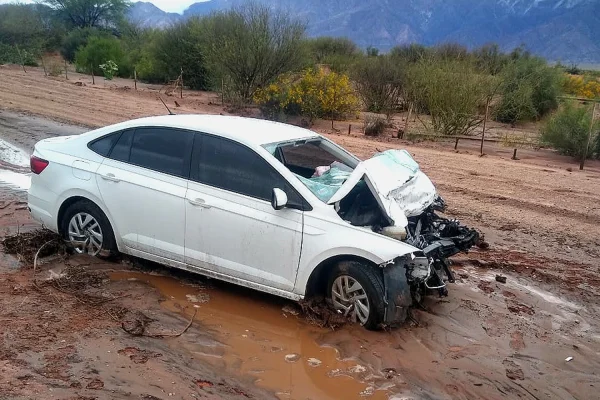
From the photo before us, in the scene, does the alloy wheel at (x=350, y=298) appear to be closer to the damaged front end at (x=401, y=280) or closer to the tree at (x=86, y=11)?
the damaged front end at (x=401, y=280)

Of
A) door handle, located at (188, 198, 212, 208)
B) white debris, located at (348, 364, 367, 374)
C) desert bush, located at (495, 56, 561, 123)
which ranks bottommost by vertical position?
white debris, located at (348, 364, 367, 374)

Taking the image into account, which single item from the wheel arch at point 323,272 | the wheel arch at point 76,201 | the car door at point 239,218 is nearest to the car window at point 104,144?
the wheel arch at point 76,201

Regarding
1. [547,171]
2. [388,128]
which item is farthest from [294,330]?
[388,128]

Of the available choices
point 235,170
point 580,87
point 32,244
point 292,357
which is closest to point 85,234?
point 32,244

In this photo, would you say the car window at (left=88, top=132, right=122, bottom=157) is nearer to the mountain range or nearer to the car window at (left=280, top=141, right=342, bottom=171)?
the car window at (left=280, top=141, right=342, bottom=171)

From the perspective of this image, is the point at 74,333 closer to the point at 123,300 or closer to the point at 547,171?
the point at 123,300

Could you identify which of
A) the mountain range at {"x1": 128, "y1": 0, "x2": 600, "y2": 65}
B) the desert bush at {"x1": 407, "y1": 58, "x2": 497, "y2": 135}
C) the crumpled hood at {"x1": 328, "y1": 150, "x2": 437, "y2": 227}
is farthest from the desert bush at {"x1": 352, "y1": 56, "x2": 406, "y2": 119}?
the mountain range at {"x1": 128, "y1": 0, "x2": 600, "y2": 65}

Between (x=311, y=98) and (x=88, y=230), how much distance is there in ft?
53.5

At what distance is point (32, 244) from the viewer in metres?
6.79

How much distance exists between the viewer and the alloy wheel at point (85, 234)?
646cm

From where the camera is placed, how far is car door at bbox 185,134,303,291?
5.48 meters

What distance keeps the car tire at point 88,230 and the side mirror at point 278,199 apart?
6.49 ft

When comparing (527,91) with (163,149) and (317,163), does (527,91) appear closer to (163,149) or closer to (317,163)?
(317,163)

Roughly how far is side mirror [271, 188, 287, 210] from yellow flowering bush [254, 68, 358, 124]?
16.9 metres
